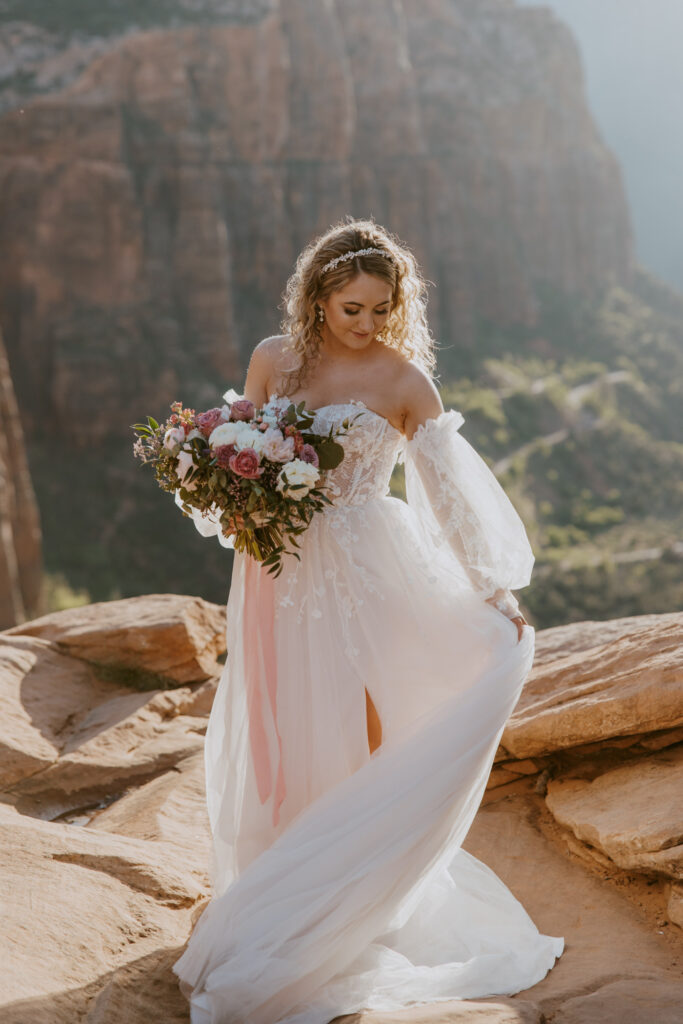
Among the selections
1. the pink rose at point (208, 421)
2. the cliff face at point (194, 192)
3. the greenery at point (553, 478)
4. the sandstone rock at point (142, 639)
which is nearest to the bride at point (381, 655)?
the pink rose at point (208, 421)

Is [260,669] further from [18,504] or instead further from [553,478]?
[553,478]

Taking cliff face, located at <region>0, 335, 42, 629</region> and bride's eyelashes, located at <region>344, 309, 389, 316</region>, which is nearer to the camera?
bride's eyelashes, located at <region>344, 309, 389, 316</region>

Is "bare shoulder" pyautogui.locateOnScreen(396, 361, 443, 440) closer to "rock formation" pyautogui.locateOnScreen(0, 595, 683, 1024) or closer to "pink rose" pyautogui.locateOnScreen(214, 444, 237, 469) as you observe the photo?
"pink rose" pyautogui.locateOnScreen(214, 444, 237, 469)

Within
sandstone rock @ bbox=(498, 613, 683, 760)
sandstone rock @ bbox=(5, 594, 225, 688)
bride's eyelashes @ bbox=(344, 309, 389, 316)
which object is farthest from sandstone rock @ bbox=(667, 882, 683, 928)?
sandstone rock @ bbox=(5, 594, 225, 688)

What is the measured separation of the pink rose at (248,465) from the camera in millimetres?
2842

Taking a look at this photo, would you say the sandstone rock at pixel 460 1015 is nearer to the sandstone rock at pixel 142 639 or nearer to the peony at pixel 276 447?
the peony at pixel 276 447

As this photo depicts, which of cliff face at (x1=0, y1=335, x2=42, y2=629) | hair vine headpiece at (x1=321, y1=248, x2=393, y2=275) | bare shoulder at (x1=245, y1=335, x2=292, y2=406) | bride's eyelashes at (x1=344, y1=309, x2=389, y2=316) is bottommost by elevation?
cliff face at (x1=0, y1=335, x2=42, y2=629)

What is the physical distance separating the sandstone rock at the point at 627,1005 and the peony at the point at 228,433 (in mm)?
1911

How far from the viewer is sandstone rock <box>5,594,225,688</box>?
18.7ft

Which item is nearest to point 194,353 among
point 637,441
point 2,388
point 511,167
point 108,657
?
point 2,388

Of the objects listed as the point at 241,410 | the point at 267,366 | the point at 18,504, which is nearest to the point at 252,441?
the point at 241,410

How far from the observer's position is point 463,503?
326cm

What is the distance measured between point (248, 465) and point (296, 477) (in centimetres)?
15

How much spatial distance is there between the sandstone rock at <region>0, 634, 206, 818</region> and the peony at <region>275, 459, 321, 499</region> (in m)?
2.41
